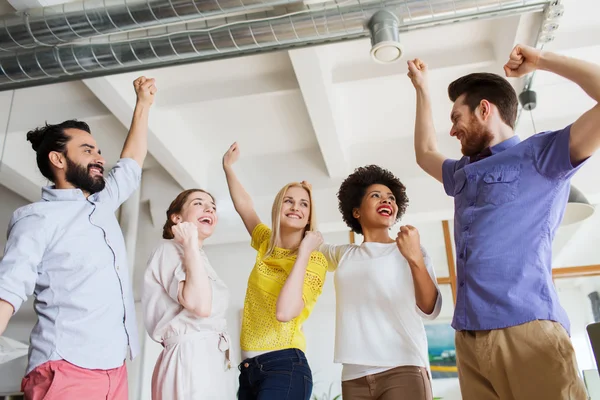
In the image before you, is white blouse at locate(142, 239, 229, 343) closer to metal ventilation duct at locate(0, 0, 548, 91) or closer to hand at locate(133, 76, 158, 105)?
hand at locate(133, 76, 158, 105)

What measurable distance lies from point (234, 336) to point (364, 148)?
8.57 feet

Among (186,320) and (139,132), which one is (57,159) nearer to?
(139,132)

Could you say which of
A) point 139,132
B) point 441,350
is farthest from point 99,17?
point 441,350

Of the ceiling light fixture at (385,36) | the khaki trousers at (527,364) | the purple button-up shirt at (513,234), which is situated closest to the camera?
the khaki trousers at (527,364)

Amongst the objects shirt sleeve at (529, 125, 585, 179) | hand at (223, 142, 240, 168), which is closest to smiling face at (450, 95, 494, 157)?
shirt sleeve at (529, 125, 585, 179)

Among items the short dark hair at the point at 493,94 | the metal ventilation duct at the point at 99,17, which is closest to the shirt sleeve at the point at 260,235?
the short dark hair at the point at 493,94

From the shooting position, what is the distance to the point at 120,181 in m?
2.08

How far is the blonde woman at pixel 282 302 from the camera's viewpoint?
1.93m

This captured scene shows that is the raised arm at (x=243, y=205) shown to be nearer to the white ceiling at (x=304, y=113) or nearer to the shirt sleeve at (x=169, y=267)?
the shirt sleeve at (x=169, y=267)

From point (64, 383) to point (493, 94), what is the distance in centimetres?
159

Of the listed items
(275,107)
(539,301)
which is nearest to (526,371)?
(539,301)

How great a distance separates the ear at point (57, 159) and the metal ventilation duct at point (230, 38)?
140cm

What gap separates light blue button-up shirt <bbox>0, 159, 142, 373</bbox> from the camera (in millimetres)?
1590

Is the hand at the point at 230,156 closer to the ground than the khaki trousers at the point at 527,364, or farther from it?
farther from it
